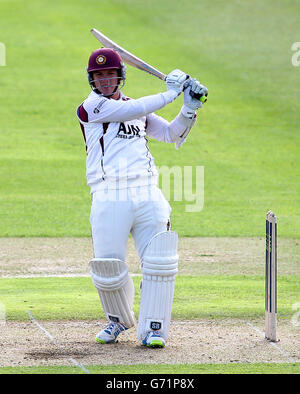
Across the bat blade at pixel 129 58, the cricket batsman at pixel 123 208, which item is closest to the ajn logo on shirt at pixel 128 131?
the cricket batsman at pixel 123 208

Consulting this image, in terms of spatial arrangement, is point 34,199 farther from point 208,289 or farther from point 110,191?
point 110,191

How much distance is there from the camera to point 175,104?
18.6 metres

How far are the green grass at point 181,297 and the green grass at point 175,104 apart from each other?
2.67 metres

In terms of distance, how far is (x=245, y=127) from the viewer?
17.6 metres

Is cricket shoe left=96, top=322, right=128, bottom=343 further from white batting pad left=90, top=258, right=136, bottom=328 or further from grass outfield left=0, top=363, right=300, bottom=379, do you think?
grass outfield left=0, top=363, right=300, bottom=379

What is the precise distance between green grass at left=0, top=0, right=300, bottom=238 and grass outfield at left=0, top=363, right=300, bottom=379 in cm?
585

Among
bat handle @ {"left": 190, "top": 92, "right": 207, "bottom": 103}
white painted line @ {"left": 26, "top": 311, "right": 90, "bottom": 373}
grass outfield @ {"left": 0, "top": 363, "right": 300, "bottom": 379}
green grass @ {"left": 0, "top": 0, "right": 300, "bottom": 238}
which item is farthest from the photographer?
green grass @ {"left": 0, "top": 0, "right": 300, "bottom": 238}

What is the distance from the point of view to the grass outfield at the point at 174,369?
5.54 metres

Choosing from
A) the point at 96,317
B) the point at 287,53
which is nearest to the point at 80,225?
the point at 96,317

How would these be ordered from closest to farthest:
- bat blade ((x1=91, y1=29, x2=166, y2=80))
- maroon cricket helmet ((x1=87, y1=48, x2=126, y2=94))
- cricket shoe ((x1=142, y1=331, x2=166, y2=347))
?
cricket shoe ((x1=142, y1=331, x2=166, y2=347)) → maroon cricket helmet ((x1=87, y1=48, x2=126, y2=94)) → bat blade ((x1=91, y1=29, x2=166, y2=80))

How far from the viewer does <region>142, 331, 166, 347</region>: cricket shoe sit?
617 cm

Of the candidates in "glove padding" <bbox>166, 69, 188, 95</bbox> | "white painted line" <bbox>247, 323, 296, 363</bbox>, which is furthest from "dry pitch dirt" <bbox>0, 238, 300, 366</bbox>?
"glove padding" <bbox>166, 69, 188, 95</bbox>

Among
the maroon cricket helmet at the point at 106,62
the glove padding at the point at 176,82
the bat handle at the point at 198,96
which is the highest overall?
the maroon cricket helmet at the point at 106,62

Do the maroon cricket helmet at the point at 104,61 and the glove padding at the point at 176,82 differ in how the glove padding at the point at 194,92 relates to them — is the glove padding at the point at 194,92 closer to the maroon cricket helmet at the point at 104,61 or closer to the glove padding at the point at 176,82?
the glove padding at the point at 176,82
